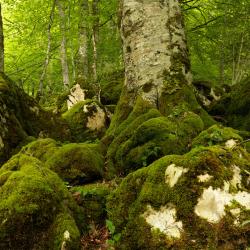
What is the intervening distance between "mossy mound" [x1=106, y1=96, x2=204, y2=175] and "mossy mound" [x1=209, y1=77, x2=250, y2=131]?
1.52 metres

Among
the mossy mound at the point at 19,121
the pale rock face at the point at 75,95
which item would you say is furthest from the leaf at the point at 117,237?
the pale rock face at the point at 75,95

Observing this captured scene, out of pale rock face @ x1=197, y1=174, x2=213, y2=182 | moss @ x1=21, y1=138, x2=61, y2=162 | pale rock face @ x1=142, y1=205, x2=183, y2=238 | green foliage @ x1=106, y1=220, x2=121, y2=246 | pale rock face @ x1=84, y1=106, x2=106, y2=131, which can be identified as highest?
pale rock face @ x1=197, y1=174, x2=213, y2=182

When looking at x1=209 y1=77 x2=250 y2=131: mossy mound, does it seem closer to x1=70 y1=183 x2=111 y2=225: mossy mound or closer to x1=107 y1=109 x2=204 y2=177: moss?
x1=107 y1=109 x2=204 y2=177: moss

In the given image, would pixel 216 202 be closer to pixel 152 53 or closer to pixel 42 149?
pixel 42 149

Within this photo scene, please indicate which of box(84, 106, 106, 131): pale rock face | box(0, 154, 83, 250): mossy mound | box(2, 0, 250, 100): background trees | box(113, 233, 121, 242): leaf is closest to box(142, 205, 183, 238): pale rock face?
box(113, 233, 121, 242): leaf

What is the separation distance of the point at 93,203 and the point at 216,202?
1677 millimetres

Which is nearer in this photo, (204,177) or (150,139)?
(204,177)

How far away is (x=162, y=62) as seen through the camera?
6.73m

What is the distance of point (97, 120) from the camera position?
9172 mm

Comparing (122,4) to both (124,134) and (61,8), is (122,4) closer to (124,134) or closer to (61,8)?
(124,134)

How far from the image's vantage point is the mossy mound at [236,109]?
270 inches

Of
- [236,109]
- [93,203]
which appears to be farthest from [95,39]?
[93,203]

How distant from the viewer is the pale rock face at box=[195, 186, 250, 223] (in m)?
3.26

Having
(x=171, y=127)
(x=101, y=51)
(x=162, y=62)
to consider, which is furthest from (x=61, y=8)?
(x=171, y=127)
